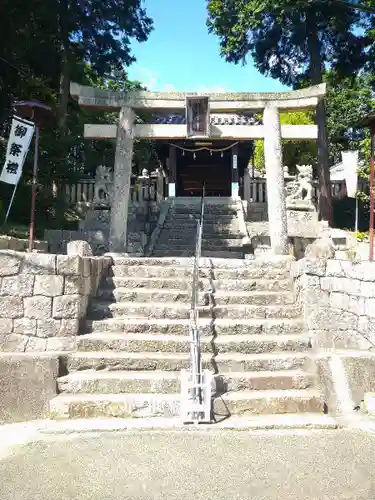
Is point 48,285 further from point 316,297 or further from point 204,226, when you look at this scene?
point 204,226

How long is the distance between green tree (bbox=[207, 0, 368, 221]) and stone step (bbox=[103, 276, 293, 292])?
9.27 metres

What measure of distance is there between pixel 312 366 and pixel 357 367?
44 cm

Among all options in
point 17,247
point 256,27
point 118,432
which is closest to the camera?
point 118,432

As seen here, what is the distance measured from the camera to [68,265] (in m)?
4.74

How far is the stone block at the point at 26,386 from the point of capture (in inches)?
163

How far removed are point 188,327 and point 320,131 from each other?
454 inches

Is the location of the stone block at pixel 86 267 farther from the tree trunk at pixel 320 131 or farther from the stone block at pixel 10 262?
the tree trunk at pixel 320 131

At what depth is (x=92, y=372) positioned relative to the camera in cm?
448

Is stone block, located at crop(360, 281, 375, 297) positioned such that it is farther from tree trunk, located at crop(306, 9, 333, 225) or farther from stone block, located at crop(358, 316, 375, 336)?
tree trunk, located at crop(306, 9, 333, 225)

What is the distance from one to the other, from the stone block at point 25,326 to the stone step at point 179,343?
1.64ft

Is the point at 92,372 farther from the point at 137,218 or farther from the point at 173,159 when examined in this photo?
the point at 173,159

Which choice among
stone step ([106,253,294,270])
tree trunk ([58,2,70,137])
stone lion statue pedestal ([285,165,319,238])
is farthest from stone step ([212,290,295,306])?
tree trunk ([58,2,70,137])

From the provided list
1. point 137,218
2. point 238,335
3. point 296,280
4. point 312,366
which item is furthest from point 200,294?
point 137,218

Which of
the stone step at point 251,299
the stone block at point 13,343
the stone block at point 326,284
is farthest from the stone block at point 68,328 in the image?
the stone block at point 326,284
